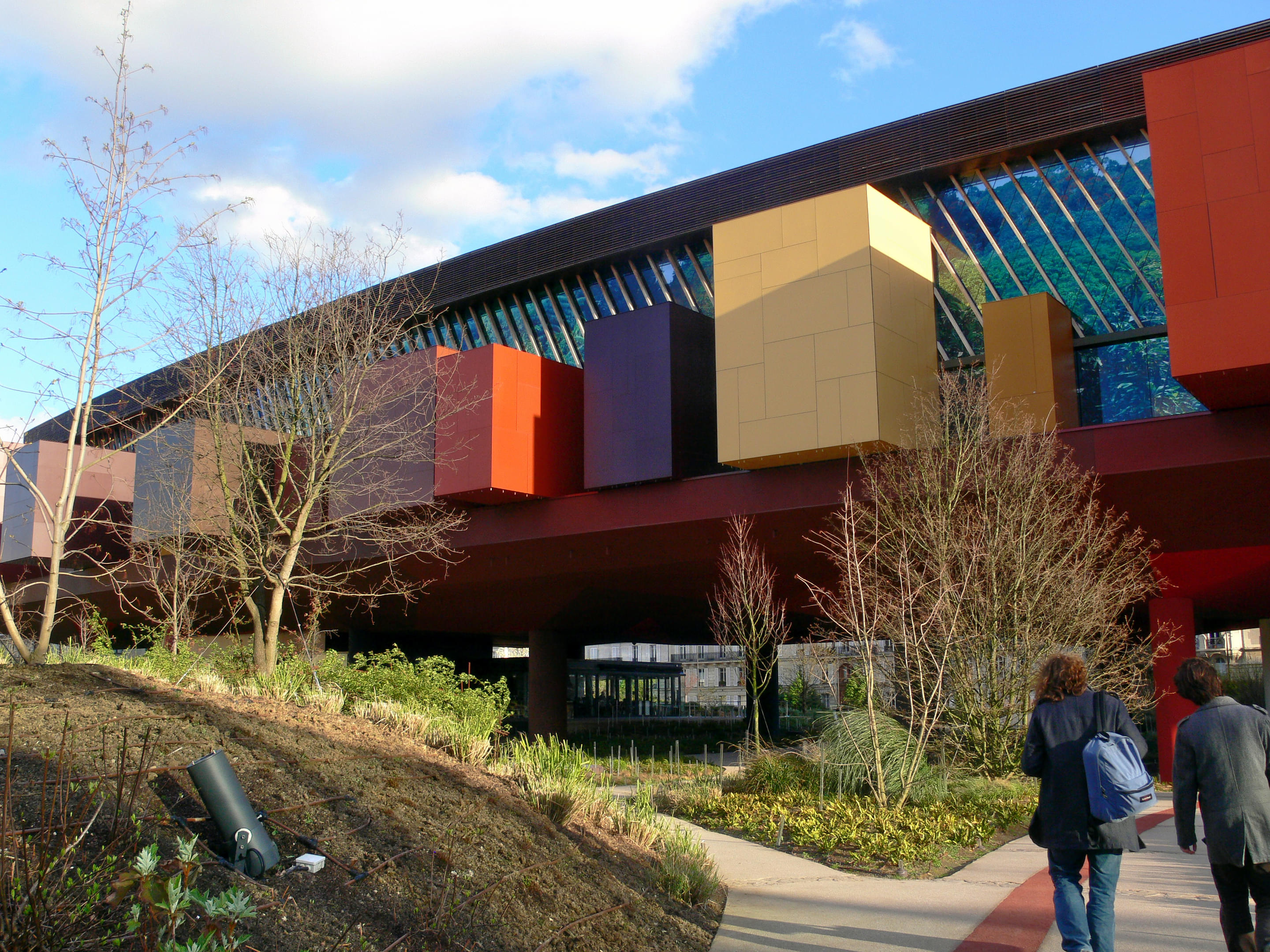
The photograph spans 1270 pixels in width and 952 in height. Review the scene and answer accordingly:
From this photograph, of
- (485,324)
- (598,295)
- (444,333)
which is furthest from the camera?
(444,333)

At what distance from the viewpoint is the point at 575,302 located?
29.8 m

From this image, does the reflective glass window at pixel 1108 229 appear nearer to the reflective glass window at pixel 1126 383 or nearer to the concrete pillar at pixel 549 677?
the reflective glass window at pixel 1126 383

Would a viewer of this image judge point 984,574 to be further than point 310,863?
Yes

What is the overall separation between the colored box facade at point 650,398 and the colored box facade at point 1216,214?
30.7ft

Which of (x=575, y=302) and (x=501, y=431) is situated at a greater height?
(x=575, y=302)

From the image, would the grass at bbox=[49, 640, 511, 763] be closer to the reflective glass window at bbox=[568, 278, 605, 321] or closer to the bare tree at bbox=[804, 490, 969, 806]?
the bare tree at bbox=[804, 490, 969, 806]

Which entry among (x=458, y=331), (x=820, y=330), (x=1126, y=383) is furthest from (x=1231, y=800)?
(x=458, y=331)

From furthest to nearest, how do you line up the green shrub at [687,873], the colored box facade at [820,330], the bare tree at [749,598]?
the colored box facade at [820,330]
the bare tree at [749,598]
the green shrub at [687,873]

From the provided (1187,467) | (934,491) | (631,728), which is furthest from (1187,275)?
(631,728)

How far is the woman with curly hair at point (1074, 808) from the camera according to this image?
15.3ft

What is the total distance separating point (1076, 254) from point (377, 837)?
794 inches

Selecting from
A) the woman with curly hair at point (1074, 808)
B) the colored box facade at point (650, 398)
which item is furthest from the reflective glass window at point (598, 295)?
the woman with curly hair at point (1074, 808)

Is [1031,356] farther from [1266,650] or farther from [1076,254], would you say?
[1266,650]

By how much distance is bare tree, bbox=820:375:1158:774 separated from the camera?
13477 millimetres
